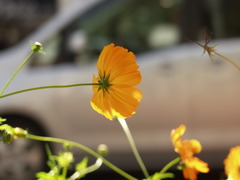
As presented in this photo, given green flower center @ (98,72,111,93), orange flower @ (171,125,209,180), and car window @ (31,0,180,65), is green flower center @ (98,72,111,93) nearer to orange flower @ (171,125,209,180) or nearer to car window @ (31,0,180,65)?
orange flower @ (171,125,209,180)

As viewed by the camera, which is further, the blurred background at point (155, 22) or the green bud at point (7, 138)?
the blurred background at point (155, 22)

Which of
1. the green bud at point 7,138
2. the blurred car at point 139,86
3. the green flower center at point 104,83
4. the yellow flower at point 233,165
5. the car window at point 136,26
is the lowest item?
the green bud at point 7,138

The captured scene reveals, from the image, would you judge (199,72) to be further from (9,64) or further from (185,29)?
(9,64)

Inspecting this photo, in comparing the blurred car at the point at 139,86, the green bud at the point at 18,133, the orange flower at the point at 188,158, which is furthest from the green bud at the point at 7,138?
the blurred car at the point at 139,86

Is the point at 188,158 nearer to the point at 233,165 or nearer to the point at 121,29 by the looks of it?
the point at 233,165

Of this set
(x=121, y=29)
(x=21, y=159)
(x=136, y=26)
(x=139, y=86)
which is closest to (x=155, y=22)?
(x=136, y=26)

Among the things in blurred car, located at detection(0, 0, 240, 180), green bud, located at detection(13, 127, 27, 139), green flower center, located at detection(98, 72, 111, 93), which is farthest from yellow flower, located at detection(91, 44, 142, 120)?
blurred car, located at detection(0, 0, 240, 180)

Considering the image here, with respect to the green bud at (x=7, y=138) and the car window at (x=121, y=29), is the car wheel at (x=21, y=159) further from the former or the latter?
the green bud at (x=7, y=138)
